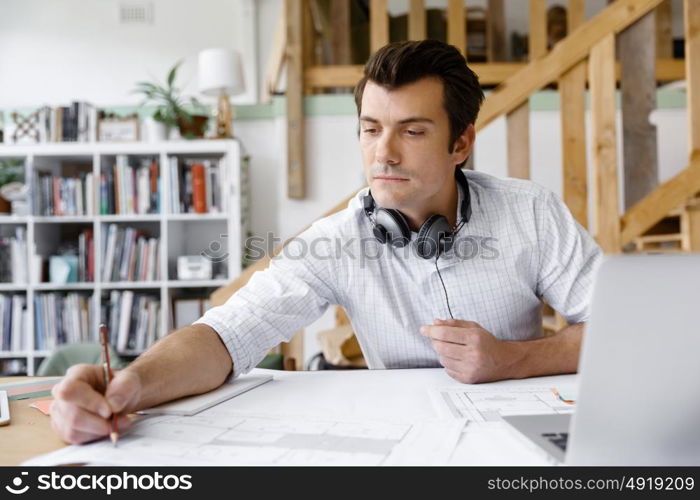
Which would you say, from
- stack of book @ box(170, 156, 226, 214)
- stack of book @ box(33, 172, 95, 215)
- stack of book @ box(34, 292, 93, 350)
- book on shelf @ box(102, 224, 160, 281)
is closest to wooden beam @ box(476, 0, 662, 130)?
stack of book @ box(170, 156, 226, 214)

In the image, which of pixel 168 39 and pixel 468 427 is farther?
pixel 168 39

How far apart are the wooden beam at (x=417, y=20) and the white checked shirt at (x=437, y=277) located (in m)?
1.95

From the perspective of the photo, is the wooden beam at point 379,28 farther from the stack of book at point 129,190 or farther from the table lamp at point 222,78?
the stack of book at point 129,190

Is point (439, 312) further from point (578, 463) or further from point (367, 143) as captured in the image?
point (578, 463)

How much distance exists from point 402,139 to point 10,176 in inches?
125

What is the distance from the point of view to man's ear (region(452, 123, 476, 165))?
1493 mm

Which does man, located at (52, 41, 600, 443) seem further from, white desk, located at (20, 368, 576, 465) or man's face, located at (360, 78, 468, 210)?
white desk, located at (20, 368, 576, 465)

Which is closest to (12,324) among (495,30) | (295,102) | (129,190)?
(129,190)

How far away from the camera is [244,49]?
17.8 feet

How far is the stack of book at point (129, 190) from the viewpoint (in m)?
3.52

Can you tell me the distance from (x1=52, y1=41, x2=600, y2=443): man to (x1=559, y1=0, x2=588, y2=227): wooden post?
0.88m

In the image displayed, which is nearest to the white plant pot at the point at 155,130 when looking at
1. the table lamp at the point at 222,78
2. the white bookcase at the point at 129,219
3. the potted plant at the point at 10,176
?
the white bookcase at the point at 129,219
